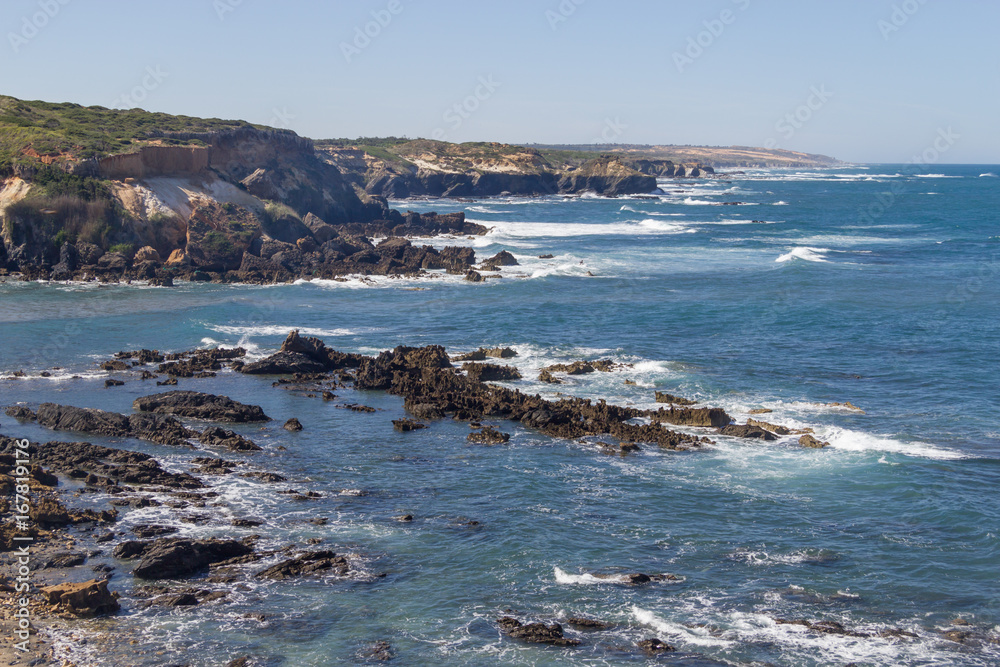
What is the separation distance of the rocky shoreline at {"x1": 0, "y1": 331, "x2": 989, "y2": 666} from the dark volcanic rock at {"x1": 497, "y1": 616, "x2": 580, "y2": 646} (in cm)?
2

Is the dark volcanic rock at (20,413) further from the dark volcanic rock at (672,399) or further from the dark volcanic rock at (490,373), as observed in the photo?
the dark volcanic rock at (672,399)

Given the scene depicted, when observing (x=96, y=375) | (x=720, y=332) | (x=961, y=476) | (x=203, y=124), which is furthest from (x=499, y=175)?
(x=961, y=476)

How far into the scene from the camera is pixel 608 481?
21734 mm

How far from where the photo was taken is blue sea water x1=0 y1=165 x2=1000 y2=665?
47.7 ft

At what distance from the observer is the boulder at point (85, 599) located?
14461 millimetres

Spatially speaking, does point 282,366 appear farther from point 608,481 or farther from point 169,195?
point 169,195

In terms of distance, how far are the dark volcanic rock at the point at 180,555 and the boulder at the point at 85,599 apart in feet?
4.24

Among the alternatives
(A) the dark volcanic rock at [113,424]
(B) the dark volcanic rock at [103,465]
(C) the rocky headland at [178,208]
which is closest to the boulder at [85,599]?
(B) the dark volcanic rock at [103,465]

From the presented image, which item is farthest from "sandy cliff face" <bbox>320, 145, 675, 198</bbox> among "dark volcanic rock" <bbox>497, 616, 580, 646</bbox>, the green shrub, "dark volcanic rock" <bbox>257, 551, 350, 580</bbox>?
"dark volcanic rock" <bbox>497, 616, 580, 646</bbox>

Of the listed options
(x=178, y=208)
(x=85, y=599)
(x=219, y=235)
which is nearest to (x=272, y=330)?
(x=219, y=235)

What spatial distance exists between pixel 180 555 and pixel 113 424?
9748mm

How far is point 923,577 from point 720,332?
22192 millimetres

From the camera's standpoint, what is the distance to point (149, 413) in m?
26.3

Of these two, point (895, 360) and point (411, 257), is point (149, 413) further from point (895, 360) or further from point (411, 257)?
point (411, 257)
